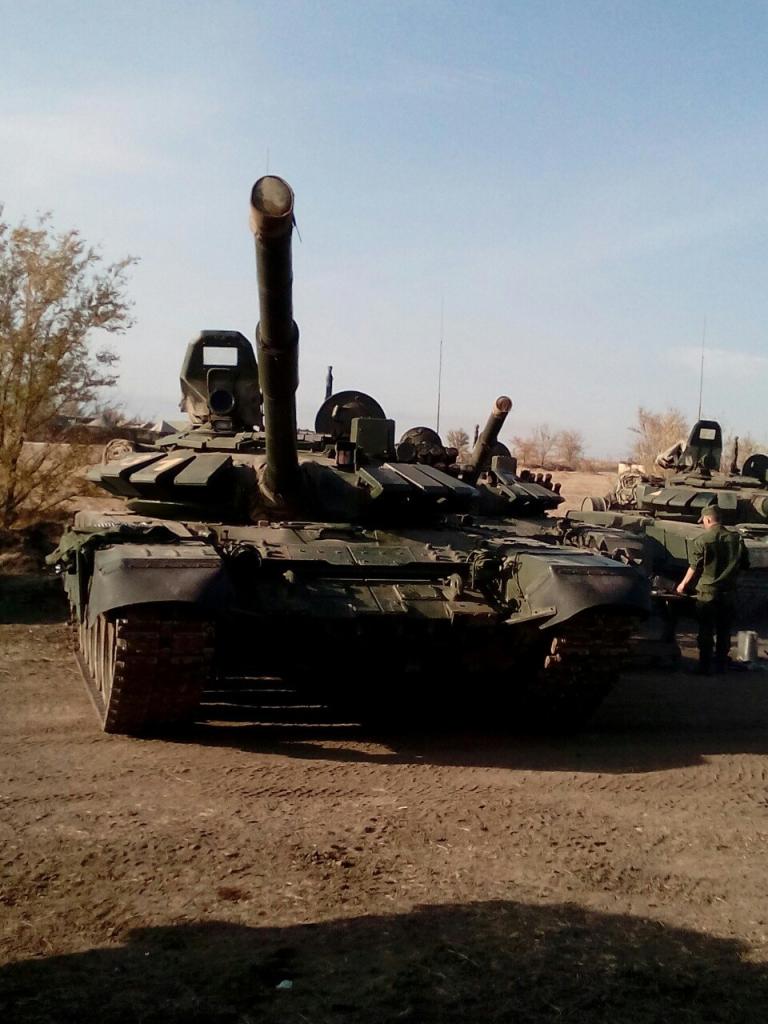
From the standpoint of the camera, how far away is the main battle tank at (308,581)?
6.93 meters

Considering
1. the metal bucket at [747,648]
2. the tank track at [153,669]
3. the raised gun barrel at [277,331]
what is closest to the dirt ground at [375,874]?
the tank track at [153,669]

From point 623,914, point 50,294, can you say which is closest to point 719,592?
point 623,914

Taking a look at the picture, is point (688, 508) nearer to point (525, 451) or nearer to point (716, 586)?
point (716, 586)

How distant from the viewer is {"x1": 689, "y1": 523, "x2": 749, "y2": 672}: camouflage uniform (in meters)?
11.5

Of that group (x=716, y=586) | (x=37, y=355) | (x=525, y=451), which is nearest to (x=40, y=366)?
(x=37, y=355)

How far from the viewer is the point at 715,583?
11.5m

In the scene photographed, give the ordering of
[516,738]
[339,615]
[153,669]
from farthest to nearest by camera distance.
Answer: [516,738] → [339,615] → [153,669]

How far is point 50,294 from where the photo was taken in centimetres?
1595

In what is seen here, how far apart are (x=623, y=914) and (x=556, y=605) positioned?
2864 mm

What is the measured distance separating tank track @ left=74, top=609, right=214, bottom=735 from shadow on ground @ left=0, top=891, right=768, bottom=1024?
257 centimetres

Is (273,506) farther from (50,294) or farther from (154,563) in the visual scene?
(50,294)

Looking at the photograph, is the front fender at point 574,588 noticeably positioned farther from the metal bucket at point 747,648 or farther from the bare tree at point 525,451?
the bare tree at point 525,451

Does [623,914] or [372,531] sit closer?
[623,914]

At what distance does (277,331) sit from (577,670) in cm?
307
